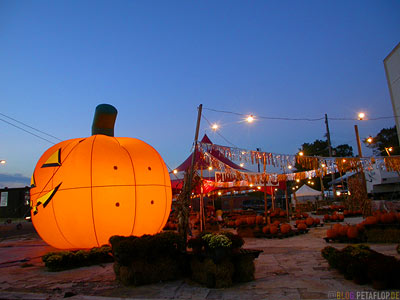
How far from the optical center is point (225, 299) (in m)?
4.78

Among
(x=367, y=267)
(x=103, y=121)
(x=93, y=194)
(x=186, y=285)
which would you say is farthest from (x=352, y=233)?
(x=103, y=121)

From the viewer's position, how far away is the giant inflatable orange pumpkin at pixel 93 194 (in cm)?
851

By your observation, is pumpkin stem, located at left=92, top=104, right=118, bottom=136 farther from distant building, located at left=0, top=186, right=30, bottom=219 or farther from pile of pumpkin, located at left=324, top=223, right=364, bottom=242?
distant building, located at left=0, top=186, right=30, bottom=219

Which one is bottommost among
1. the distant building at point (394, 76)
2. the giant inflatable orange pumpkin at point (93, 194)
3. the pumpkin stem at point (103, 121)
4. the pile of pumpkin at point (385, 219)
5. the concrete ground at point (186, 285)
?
the concrete ground at point (186, 285)

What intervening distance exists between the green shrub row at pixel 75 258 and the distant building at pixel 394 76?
755 inches

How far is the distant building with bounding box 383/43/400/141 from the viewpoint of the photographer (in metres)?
18.0

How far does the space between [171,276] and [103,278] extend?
1.77m

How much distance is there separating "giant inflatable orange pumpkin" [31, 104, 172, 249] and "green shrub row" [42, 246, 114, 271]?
52 cm

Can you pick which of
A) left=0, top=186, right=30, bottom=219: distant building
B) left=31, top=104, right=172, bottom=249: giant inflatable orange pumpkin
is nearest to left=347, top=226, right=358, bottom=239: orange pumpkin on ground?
left=31, top=104, right=172, bottom=249: giant inflatable orange pumpkin

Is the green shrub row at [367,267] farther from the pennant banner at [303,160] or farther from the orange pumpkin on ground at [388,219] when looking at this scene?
the pennant banner at [303,160]

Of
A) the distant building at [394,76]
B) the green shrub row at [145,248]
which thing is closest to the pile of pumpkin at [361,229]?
the green shrub row at [145,248]

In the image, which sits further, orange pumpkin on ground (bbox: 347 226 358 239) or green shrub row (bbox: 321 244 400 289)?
orange pumpkin on ground (bbox: 347 226 358 239)

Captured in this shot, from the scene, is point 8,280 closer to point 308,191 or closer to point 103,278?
point 103,278

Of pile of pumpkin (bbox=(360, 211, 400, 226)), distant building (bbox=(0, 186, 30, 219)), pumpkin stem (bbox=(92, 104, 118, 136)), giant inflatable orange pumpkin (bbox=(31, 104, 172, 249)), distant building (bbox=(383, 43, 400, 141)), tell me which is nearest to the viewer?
giant inflatable orange pumpkin (bbox=(31, 104, 172, 249))
